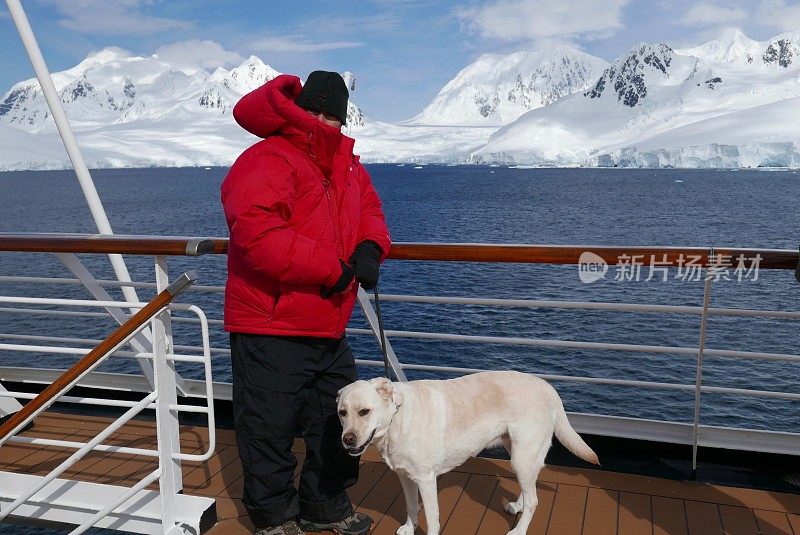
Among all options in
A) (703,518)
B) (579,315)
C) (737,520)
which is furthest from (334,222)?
(579,315)

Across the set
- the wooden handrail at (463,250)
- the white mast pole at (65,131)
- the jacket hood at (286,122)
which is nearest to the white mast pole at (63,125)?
the white mast pole at (65,131)

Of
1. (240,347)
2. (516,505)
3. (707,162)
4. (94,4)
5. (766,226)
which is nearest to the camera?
(240,347)

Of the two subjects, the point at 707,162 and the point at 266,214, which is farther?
the point at 707,162

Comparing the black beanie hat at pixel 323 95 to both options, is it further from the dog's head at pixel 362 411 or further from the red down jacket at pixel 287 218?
the dog's head at pixel 362 411

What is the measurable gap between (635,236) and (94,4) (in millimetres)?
31675

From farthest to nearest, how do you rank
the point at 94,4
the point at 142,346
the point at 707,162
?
the point at 707,162 < the point at 94,4 < the point at 142,346

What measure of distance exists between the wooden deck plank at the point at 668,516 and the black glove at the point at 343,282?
174 centimetres

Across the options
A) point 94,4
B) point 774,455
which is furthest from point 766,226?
point 774,455

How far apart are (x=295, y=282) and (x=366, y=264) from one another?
32 cm

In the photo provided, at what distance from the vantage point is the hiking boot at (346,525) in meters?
3.06

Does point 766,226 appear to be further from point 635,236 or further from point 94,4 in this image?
point 94,4

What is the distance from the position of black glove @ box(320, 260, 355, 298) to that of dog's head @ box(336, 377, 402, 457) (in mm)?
366

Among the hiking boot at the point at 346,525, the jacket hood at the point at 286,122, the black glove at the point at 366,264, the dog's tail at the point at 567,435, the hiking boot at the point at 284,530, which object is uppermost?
the jacket hood at the point at 286,122

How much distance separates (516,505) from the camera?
3.16m
